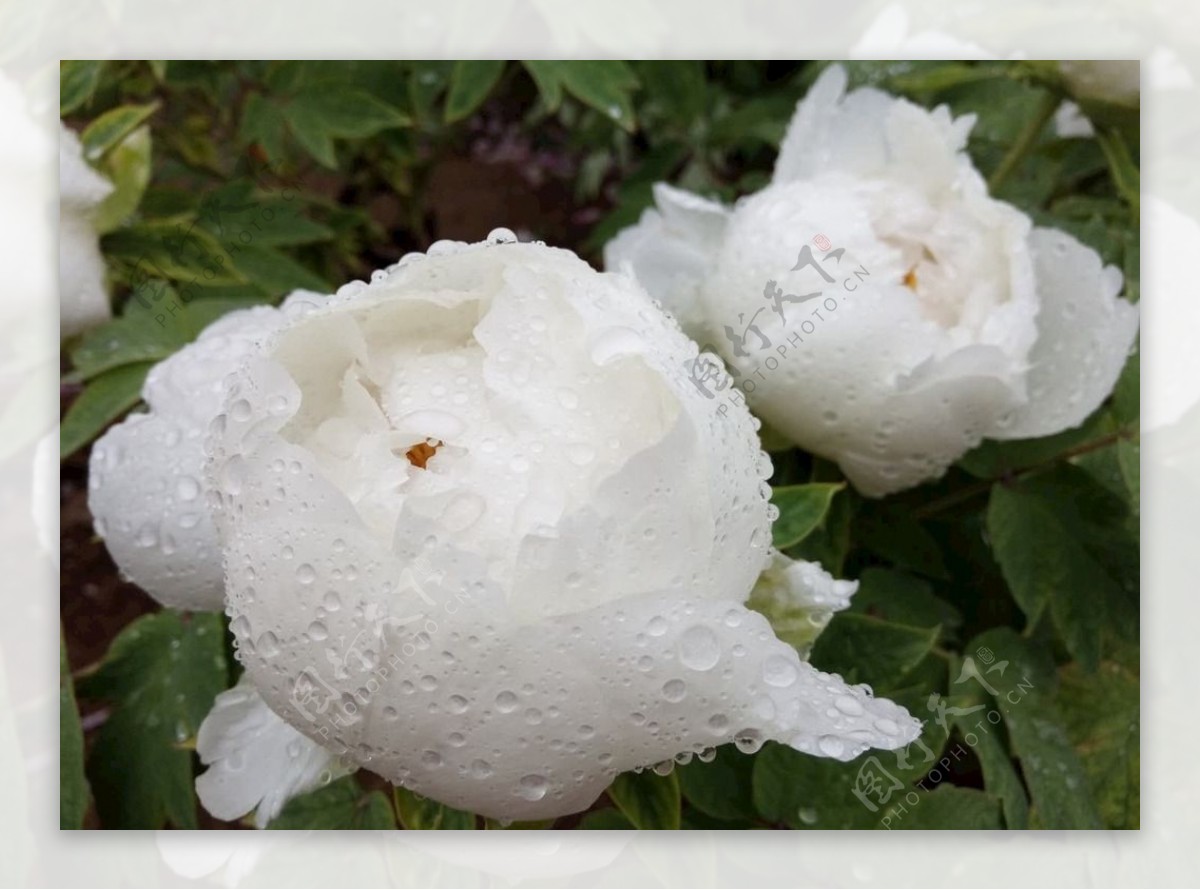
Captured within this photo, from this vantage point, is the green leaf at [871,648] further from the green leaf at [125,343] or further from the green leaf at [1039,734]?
the green leaf at [125,343]

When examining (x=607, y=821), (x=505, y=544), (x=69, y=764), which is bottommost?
(x=69, y=764)

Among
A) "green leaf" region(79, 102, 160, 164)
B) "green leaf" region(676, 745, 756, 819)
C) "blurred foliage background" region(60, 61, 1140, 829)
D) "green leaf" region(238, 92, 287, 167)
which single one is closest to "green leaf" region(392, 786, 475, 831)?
"blurred foliage background" region(60, 61, 1140, 829)

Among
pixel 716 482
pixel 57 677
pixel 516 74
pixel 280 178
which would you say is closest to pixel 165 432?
pixel 57 677

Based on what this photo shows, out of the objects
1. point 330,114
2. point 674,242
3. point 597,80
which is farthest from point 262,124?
point 674,242

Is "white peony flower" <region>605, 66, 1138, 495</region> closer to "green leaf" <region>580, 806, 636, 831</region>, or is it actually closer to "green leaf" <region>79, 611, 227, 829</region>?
"green leaf" <region>580, 806, 636, 831</region>

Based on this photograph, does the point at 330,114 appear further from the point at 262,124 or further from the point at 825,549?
the point at 825,549

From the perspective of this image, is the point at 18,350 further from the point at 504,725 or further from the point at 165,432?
the point at 504,725
